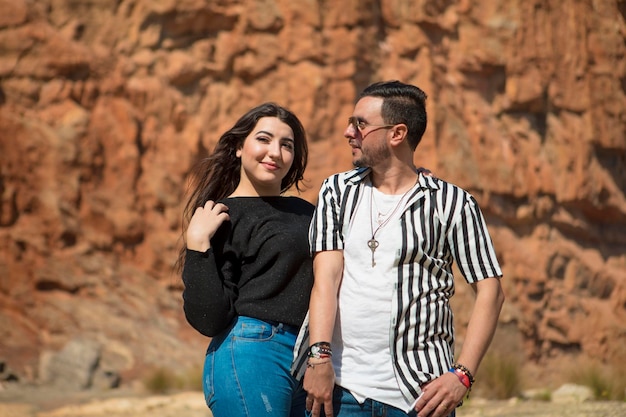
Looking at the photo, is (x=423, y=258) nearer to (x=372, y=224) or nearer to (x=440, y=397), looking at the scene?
(x=372, y=224)

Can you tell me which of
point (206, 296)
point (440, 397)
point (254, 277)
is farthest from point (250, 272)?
point (440, 397)

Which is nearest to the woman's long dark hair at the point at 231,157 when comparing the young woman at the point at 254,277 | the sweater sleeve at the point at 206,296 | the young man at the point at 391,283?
the young woman at the point at 254,277

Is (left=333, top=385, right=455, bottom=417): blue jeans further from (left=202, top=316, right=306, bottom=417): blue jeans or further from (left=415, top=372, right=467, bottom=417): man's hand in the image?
(left=202, top=316, right=306, bottom=417): blue jeans

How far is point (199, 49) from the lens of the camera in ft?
37.6

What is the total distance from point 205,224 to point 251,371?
1.70ft

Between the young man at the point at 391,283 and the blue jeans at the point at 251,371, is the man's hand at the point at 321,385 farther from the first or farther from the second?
the blue jeans at the point at 251,371

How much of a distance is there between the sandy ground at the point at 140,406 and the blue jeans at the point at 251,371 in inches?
147

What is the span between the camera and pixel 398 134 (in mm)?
2920

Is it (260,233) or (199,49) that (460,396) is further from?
(199,49)

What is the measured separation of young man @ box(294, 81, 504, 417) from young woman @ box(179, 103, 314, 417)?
143mm

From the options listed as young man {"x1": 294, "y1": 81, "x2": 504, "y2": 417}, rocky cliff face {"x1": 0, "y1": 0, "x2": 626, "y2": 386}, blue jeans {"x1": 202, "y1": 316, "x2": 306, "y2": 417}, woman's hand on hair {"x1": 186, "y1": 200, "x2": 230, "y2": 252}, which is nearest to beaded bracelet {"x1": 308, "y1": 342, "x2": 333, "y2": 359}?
young man {"x1": 294, "y1": 81, "x2": 504, "y2": 417}

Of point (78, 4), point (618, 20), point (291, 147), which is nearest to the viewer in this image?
point (291, 147)

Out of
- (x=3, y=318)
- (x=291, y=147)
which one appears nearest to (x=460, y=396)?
(x=291, y=147)

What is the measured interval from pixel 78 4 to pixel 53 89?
3.80 ft
